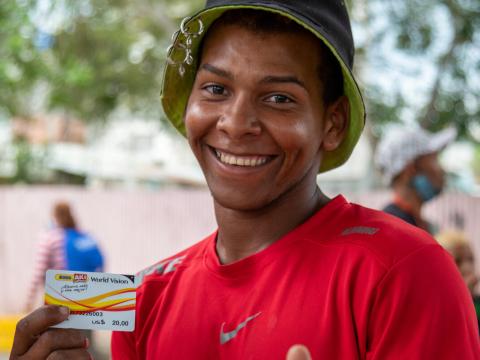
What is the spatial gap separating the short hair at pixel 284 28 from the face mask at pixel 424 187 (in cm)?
249

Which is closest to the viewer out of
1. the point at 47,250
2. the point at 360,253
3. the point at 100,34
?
the point at 360,253

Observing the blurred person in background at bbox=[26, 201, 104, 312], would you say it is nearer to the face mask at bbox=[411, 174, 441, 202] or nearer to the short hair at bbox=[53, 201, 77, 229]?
the short hair at bbox=[53, 201, 77, 229]

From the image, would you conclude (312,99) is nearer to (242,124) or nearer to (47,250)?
(242,124)

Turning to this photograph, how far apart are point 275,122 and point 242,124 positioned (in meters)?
0.09

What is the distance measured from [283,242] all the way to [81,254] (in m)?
6.40

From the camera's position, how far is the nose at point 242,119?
6.52ft

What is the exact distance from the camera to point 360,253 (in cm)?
183

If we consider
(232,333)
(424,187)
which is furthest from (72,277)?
(424,187)

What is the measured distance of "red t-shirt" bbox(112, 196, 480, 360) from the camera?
5.55ft

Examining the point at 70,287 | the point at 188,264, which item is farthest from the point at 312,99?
the point at 70,287

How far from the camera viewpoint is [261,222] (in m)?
2.16

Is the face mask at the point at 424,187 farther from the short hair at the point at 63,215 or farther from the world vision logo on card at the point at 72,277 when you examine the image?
the short hair at the point at 63,215

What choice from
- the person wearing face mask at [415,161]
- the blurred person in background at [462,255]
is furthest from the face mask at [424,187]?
the blurred person in background at [462,255]

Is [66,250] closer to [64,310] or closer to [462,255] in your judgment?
[462,255]
